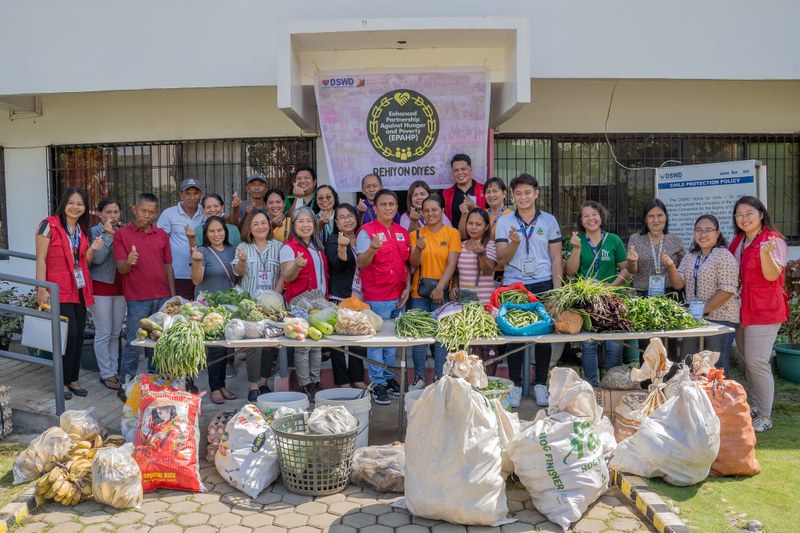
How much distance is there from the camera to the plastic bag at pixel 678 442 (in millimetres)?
4273

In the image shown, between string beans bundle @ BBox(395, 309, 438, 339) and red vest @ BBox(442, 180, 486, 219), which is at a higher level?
red vest @ BBox(442, 180, 486, 219)

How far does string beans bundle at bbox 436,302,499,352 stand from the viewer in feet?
16.0

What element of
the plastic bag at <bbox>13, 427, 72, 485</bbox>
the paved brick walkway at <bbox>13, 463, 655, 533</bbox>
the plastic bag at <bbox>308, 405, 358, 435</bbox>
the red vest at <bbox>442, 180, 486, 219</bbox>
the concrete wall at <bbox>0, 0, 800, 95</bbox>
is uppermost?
the concrete wall at <bbox>0, 0, 800, 95</bbox>

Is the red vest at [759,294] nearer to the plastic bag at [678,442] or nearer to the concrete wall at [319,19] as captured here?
the plastic bag at [678,442]

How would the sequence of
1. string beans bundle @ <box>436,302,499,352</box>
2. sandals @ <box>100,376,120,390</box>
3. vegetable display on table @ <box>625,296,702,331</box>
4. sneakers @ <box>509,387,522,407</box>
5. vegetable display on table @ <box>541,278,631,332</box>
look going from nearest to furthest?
1. string beans bundle @ <box>436,302,499,352</box>
2. vegetable display on table @ <box>541,278,631,332</box>
3. vegetable display on table @ <box>625,296,702,331</box>
4. sneakers @ <box>509,387,522,407</box>
5. sandals @ <box>100,376,120,390</box>

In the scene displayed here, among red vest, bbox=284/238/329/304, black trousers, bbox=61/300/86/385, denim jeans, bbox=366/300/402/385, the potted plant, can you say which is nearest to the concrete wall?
the potted plant

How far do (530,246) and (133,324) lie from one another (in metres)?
3.88

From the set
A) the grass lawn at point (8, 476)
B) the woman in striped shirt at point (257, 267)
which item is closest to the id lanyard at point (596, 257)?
the woman in striped shirt at point (257, 267)

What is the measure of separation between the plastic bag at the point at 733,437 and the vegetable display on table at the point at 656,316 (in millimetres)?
750

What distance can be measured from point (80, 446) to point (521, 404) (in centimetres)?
373

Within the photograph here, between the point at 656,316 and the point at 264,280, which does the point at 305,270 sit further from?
the point at 656,316

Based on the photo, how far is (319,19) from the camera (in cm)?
754

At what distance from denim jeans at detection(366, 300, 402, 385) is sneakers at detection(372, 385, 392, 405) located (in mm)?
60

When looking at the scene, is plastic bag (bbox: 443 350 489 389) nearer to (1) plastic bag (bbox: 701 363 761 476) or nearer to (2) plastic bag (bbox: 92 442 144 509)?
(1) plastic bag (bbox: 701 363 761 476)
